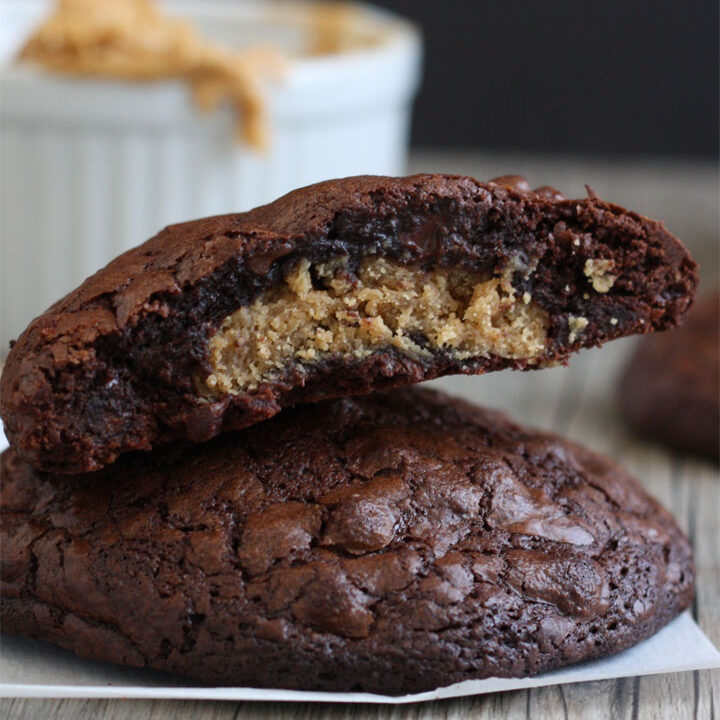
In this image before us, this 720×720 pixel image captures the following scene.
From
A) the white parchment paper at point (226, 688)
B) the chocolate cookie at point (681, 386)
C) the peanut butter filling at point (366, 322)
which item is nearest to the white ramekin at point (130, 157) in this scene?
the chocolate cookie at point (681, 386)

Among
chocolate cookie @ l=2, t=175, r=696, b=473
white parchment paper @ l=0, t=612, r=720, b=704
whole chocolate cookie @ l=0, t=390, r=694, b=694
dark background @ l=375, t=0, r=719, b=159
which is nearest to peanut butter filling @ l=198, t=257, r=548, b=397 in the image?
chocolate cookie @ l=2, t=175, r=696, b=473

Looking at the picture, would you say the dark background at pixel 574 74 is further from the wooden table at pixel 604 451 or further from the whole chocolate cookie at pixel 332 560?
the whole chocolate cookie at pixel 332 560

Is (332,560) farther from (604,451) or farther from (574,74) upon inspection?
(574,74)

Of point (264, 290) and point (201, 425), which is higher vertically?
point (264, 290)

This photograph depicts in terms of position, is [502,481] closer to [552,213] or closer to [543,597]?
[543,597]

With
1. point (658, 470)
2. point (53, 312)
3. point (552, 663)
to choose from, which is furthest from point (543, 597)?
point (658, 470)

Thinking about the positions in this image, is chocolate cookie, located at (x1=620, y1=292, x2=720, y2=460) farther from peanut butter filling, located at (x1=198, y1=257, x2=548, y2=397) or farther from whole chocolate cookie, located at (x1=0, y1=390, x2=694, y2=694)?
peanut butter filling, located at (x1=198, y1=257, x2=548, y2=397)
